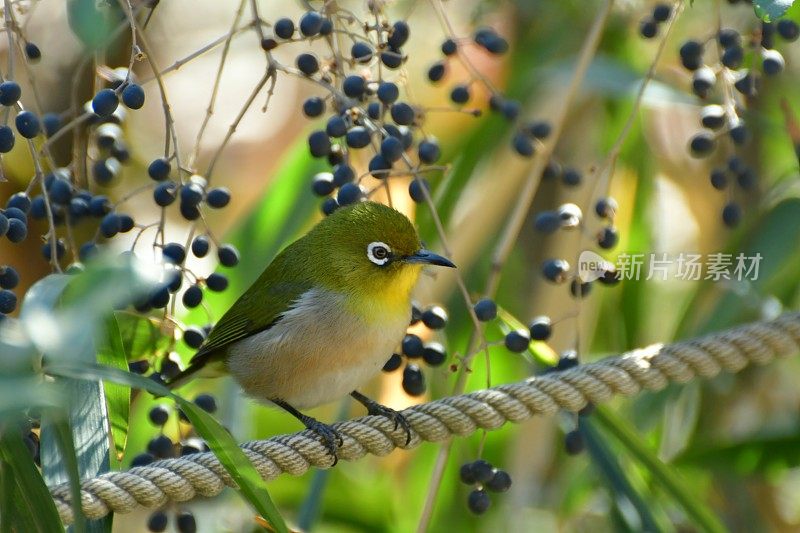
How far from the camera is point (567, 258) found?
15.2 feet

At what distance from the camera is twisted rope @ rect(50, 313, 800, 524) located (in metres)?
2.14

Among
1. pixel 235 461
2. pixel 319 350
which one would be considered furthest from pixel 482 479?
pixel 235 461

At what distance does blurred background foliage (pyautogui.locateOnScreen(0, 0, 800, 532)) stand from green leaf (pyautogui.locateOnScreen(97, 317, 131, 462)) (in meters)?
0.93

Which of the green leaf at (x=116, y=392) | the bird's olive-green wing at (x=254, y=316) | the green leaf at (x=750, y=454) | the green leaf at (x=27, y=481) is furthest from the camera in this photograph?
the green leaf at (x=750, y=454)

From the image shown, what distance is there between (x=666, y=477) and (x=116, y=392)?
1.48m

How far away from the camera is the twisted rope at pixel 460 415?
2137 mm

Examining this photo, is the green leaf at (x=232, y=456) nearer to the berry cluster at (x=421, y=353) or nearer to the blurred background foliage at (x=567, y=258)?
the berry cluster at (x=421, y=353)

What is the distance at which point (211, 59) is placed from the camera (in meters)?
5.61

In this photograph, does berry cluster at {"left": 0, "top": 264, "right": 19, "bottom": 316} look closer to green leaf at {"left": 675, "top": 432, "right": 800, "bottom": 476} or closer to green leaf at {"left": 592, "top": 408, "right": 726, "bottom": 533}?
green leaf at {"left": 592, "top": 408, "right": 726, "bottom": 533}

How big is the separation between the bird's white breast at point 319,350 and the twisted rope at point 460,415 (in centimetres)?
17

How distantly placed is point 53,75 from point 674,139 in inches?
115

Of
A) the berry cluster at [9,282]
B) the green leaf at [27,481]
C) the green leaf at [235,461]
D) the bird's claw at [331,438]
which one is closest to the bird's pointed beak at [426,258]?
the bird's claw at [331,438]

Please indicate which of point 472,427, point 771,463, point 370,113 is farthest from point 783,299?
point 370,113

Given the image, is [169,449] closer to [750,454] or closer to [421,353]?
[421,353]
